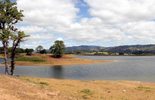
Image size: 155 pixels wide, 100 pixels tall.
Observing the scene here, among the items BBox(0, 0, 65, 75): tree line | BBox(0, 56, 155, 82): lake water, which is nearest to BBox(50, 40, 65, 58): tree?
BBox(0, 56, 155, 82): lake water

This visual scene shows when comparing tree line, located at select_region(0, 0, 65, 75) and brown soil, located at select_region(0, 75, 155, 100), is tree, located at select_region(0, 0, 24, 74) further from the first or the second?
brown soil, located at select_region(0, 75, 155, 100)

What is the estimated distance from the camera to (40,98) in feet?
41.8

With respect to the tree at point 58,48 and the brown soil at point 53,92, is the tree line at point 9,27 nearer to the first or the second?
the brown soil at point 53,92

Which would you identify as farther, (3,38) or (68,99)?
(3,38)

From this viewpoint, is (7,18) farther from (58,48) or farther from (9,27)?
(58,48)

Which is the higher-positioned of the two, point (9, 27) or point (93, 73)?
point (9, 27)

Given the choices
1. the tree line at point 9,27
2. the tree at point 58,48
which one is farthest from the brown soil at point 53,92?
the tree at point 58,48

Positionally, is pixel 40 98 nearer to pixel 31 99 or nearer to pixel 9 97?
pixel 31 99

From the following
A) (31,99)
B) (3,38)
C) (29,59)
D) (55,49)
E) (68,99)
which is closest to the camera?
(31,99)

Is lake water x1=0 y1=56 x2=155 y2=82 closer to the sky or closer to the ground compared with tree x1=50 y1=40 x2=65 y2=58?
closer to the ground

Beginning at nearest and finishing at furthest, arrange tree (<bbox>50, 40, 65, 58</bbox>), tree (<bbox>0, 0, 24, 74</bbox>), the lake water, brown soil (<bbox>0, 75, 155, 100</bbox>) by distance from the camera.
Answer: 1. brown soil (<bbox>0, 75, 155, 100</bbox>)
2. tree (<bbox>0, 0, 24, 74</bbox>)
3. the lake water
4. tree (<bbox>50, 40, 65, 58</bbox>)

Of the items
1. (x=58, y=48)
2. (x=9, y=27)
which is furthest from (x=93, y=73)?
(x=58, y=48)

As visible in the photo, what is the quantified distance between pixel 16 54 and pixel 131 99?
27.5 m

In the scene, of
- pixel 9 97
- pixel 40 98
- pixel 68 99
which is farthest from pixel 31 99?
pixel 68 99
